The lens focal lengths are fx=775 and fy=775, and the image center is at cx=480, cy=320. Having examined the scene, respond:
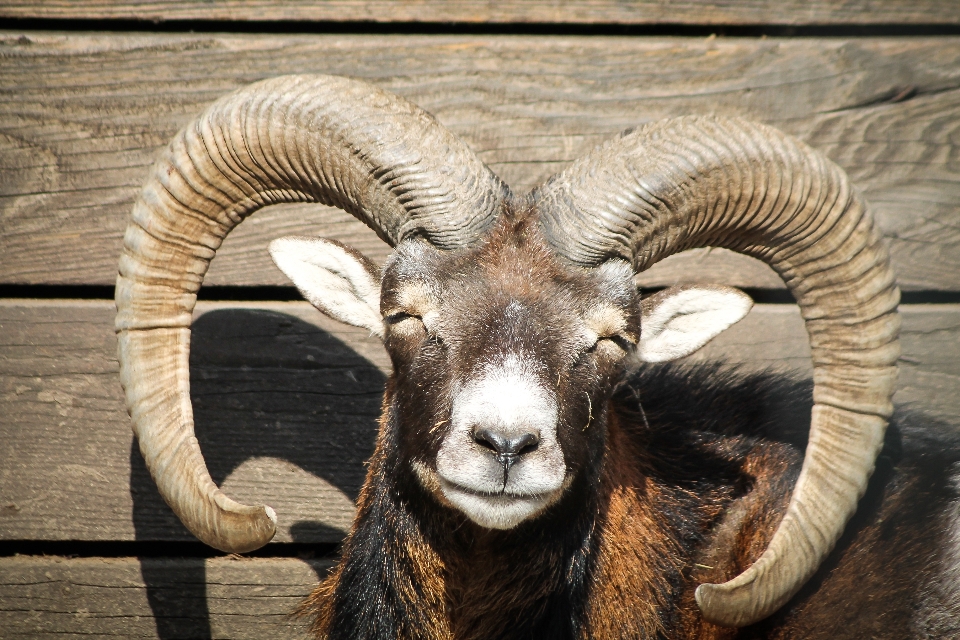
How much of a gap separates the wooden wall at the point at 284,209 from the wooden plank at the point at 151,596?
0.01 meters

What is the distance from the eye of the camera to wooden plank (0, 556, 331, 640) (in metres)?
4.10

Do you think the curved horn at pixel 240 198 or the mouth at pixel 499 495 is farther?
the curved horn at pixel 240 198

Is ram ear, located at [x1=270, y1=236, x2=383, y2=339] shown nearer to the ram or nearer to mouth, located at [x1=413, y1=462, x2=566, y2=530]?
the ram

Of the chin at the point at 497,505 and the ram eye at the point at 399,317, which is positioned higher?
the ram eye at the point at 399,317

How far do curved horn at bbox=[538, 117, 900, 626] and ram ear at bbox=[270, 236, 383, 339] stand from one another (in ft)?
2.71

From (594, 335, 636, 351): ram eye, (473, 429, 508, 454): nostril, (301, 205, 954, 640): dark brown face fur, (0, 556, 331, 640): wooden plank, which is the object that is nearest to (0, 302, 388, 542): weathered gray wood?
(0, 556, 331, 640): wooden plank

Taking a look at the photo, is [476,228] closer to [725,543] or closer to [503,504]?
[503,504]

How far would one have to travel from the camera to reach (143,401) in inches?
121

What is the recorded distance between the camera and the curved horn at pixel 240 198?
115 inches

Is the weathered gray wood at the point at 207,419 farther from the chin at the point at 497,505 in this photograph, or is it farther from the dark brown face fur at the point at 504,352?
the chin at the point at 497,505

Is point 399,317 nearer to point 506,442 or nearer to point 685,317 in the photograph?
point 506,442

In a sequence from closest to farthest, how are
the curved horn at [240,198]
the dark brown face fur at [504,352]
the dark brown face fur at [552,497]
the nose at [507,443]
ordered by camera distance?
the nose at [507,443] < the dark brown face fur at [504,352] < the dark brown face fur at [552,497] < the curved horn at [240,198]

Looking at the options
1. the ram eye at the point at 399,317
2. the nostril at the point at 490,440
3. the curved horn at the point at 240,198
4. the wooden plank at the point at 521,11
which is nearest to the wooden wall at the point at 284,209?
the wooden plank at the point at 521,11

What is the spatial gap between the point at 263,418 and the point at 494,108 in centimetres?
208
